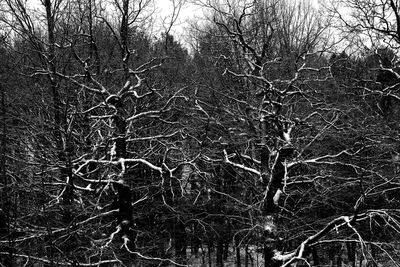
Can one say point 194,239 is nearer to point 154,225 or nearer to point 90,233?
point 154,225

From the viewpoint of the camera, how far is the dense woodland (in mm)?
7645

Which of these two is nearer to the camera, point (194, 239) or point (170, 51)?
point (170, 51)

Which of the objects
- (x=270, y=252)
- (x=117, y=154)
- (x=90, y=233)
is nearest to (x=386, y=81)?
(x=270, y=252)

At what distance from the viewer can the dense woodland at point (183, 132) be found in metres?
7.64

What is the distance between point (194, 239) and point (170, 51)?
38.6 ft

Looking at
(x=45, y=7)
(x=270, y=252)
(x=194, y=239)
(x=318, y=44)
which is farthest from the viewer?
(x=194, y=239)

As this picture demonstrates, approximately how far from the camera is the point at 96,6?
32.8ft

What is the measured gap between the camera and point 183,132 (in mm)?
11008

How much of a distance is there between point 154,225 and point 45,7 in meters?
12.8

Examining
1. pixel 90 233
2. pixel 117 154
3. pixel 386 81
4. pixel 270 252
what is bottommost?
pixel 270 252

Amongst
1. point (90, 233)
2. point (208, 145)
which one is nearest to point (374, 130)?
point (208, 145)

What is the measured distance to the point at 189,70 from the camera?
15.5 m

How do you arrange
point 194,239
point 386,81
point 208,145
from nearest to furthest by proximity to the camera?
point 208,145 < point 386,81 < point 194,239

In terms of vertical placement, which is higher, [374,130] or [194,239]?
[374,130]
